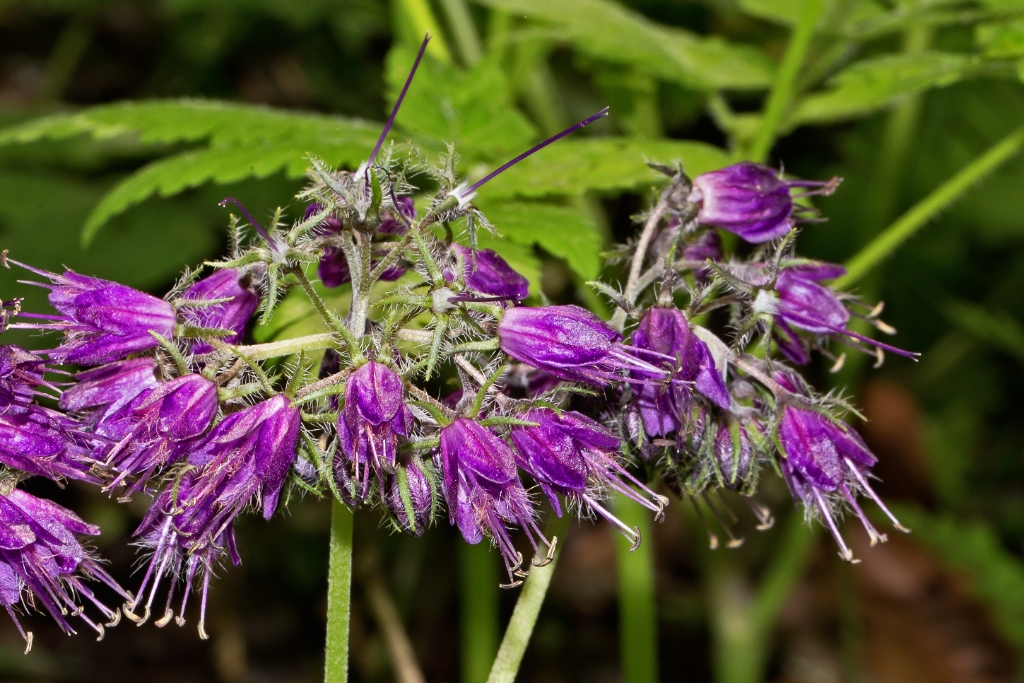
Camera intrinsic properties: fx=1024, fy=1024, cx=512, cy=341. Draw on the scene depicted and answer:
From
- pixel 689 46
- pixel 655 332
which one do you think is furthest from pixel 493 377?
pixel 689 46

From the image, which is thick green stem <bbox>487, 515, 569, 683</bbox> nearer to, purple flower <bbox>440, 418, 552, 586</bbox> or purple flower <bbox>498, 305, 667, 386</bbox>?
purple flower <bbox>440, 418, 552, 586</bbox>

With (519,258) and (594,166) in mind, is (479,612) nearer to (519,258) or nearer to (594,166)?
(594,166)

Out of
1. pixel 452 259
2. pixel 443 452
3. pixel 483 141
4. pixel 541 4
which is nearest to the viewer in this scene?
pixel 443 452

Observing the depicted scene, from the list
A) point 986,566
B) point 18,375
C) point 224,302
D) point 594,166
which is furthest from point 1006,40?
point 986,566

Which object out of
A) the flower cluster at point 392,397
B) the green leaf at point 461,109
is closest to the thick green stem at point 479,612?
the green leaf at point 461,109

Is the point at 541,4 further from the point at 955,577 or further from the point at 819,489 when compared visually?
the point at 955,577
